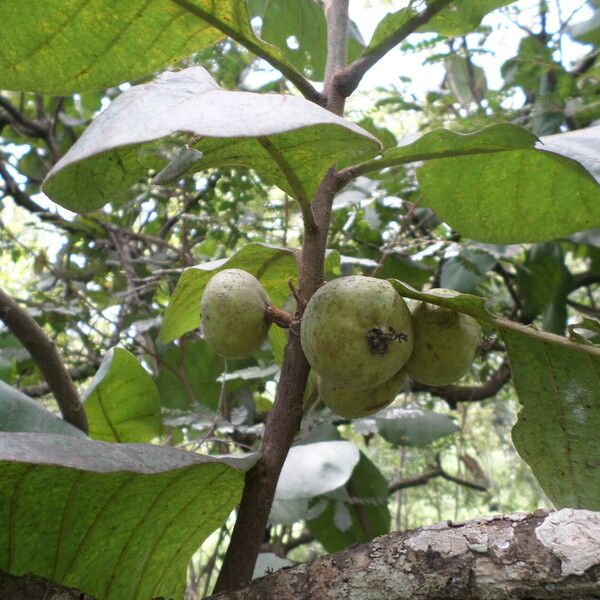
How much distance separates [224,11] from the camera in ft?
3.28

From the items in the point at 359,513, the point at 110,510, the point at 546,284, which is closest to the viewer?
the point at 110,510

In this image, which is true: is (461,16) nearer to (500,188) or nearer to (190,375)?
(500,188)

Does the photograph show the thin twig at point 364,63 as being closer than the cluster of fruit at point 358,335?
No

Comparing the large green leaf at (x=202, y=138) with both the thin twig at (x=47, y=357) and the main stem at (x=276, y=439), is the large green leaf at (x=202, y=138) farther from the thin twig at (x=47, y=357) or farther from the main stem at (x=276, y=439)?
the thin twig at (x=47, y=357)

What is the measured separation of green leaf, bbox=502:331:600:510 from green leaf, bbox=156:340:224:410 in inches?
47.3

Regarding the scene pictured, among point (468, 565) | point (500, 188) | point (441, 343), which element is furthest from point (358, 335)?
point (500, 188)

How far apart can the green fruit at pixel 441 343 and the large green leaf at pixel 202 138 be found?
224 mm

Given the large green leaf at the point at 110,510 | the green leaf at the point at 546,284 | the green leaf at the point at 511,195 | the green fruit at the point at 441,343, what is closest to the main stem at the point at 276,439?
the large green leaf at the point at 110,510

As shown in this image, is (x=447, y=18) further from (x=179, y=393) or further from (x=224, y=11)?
(x=179, y=393)

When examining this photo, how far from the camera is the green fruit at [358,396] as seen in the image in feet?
3.18

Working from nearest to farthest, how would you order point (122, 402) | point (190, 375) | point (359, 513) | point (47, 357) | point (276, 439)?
point (276, 439)
point (47, 357)
point (122, 402)
point (359, 513)
point (190, 375)

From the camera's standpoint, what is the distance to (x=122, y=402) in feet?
4.57

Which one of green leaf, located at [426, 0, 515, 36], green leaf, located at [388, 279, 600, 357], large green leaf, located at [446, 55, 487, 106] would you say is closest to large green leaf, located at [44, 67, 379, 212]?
green leaf, located at [388, 279, 600, 357]

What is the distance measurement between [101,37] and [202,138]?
35 centimetres
